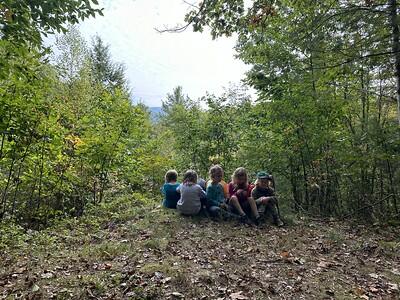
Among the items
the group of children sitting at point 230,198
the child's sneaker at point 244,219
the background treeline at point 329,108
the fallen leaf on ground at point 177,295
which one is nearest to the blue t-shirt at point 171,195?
the group of children sitting at point 230,198

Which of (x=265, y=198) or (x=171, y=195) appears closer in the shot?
(x=265, y=198)

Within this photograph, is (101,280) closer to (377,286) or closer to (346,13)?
(377,286)

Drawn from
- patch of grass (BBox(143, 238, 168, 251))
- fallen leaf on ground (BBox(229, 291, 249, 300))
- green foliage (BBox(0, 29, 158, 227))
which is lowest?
fallen leaf on ground (BBox(229, 291, 249, 300))

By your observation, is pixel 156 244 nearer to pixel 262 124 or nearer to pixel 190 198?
pixel 190 198

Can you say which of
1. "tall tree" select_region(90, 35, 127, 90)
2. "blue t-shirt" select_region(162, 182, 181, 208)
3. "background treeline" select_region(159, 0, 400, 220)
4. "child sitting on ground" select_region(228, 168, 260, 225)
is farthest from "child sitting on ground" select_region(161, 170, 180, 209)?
"tall tree" select_region(90, 35, 127, 90)

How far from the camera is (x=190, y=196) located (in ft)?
25.6

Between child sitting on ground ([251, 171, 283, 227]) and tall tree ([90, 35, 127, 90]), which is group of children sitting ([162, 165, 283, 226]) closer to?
child sitting on ground ([251, 171, 283, 227])

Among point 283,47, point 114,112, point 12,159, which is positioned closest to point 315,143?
point 283,47

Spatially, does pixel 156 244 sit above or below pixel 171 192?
below

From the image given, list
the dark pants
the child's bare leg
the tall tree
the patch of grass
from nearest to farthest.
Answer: the patch of grass
the child's bare leg
the dark pants
the tall tree

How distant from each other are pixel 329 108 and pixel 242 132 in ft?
12.4

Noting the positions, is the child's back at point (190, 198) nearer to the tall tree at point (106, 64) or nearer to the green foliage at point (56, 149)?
the green foliage at point (56, 149)

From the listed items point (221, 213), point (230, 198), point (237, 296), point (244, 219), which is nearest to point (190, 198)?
point (221, 213)

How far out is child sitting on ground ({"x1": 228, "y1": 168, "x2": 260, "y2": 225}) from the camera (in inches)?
305
